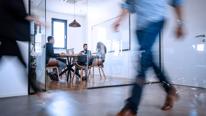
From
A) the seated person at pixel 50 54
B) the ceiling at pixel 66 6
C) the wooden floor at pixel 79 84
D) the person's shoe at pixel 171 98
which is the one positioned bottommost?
the wooden floor at pixel 79 84

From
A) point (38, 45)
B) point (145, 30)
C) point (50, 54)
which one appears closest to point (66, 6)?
point (50, 54)

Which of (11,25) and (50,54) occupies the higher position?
(11,25)

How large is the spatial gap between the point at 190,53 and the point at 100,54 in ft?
8.05

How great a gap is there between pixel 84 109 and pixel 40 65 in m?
1.86

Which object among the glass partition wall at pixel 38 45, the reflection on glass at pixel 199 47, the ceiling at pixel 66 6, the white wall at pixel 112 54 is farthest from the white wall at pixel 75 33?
the reflection on glass at pixel 199 47

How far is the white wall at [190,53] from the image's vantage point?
175 inches

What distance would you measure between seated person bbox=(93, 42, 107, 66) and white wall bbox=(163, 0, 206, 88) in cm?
180

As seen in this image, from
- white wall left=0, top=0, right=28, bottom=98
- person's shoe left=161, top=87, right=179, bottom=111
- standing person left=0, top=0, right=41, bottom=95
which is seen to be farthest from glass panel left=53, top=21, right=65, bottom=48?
person's shoe left=161, top=87, right=179, bottom=111

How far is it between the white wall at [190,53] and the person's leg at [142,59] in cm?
293

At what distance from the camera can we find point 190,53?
15.5ft

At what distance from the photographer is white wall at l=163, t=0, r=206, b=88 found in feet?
14.5

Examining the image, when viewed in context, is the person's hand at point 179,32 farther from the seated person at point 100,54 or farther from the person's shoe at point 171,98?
the seated person at point 100,54

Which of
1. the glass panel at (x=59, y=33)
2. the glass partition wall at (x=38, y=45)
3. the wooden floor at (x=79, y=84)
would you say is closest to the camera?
the glass partition wall at (x=38, y=45)

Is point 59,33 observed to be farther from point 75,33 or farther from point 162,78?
point 162,78
